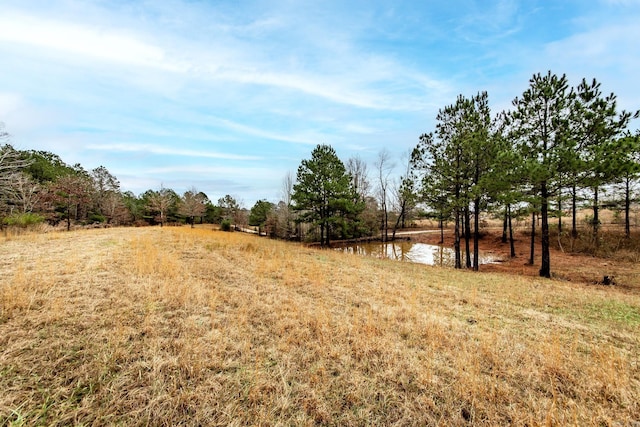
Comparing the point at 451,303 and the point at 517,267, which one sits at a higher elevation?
the point at 451,303

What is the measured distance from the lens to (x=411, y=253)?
922 inches

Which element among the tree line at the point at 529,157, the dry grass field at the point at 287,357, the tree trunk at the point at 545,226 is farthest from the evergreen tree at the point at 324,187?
the dry grass field at the point at 287,357

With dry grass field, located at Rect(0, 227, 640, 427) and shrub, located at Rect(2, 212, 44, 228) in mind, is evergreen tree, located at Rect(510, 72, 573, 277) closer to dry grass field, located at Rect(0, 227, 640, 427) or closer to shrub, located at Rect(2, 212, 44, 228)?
dry grass field, located at Rect(0, 227, 640, 427)

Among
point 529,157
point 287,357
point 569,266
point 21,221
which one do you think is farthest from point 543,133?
point 21,221

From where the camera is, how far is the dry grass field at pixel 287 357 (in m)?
2.23

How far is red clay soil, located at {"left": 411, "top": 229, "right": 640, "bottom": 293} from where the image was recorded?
11.4m

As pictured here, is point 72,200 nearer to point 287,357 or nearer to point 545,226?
point 287,357

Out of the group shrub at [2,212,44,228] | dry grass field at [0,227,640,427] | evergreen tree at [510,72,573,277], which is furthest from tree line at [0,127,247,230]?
evergreen tree at [510,72,573,277]

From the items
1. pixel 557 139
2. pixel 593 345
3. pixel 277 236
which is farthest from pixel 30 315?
pixel 277 236

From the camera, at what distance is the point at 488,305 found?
5.75m

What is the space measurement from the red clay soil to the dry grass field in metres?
8.16

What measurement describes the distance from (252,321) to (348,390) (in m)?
2.03

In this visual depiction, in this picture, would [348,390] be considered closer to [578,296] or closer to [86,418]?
[86,418]

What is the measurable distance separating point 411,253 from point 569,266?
1062 cm
